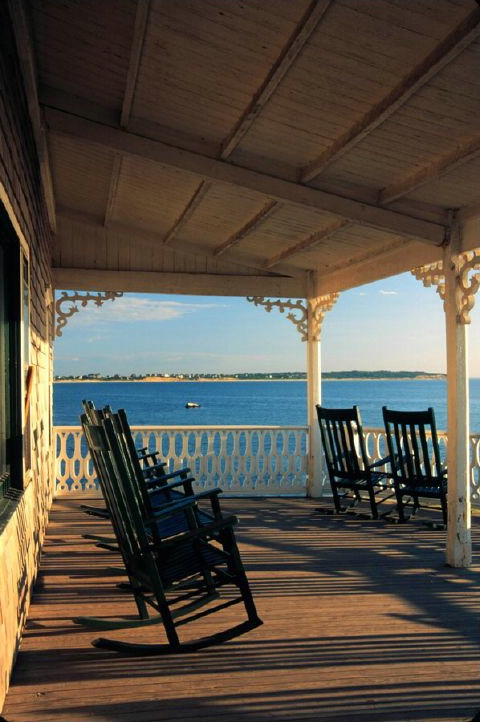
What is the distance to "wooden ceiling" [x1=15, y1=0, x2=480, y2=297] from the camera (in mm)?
3288

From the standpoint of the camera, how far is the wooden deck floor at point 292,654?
2.89m

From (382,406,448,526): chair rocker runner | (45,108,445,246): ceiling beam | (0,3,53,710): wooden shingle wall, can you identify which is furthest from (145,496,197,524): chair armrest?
(382,406,448,526): chair rocker runner

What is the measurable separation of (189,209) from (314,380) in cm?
301

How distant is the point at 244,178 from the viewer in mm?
5105

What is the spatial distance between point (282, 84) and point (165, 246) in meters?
4.69

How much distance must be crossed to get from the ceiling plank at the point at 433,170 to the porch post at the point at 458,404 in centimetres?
57

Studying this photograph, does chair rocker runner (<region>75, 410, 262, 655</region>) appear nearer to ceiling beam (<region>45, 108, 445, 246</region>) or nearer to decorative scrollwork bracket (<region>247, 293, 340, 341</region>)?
ceiling beam (<region>45, 108, 445, 246</region>)

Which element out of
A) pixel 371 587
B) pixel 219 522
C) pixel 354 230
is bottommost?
pixel 371 587

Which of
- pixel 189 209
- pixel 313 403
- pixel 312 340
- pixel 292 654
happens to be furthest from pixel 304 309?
pixel 292 654

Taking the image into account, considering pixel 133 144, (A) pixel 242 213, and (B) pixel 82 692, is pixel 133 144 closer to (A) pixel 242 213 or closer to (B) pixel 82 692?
(A) pixel 242 213

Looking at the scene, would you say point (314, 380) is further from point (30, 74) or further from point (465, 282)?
point (30, 74)

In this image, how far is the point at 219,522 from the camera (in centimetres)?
354

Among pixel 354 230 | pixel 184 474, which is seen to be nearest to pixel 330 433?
pixel 354 230

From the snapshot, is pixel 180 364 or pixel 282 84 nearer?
pixel 282 84
